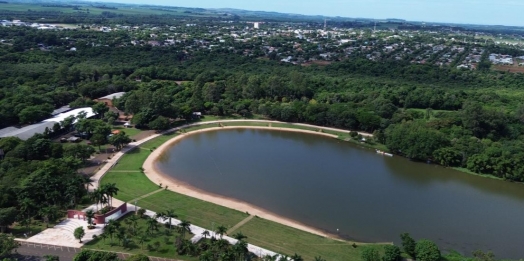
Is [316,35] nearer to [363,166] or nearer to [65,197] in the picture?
[363,166]

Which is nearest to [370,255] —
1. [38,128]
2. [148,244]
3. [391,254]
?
[391,254]

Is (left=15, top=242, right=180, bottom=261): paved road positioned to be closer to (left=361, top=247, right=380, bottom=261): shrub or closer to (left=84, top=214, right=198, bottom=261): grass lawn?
(left=84, top=214, right=198, bottom=261): grass lawn

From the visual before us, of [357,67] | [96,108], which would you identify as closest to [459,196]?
[96,108]

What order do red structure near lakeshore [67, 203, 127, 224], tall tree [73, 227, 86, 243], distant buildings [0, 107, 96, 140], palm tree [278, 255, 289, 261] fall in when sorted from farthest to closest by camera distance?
distant buildings [0, 107, 96, 140]
red structure near lakeshore [67, 203, 127, 224]
tall tree [73, 227, 86, 243]
palm tree [278, 255, 289, 261]

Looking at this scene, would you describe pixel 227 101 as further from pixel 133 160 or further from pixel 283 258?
pixel 283 258

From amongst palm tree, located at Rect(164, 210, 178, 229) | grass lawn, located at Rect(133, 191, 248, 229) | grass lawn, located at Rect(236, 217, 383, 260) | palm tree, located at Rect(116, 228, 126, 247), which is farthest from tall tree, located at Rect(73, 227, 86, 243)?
grass lawn, located at Rect(236, 217, 383, 260)

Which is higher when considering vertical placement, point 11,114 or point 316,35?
point 316,35
